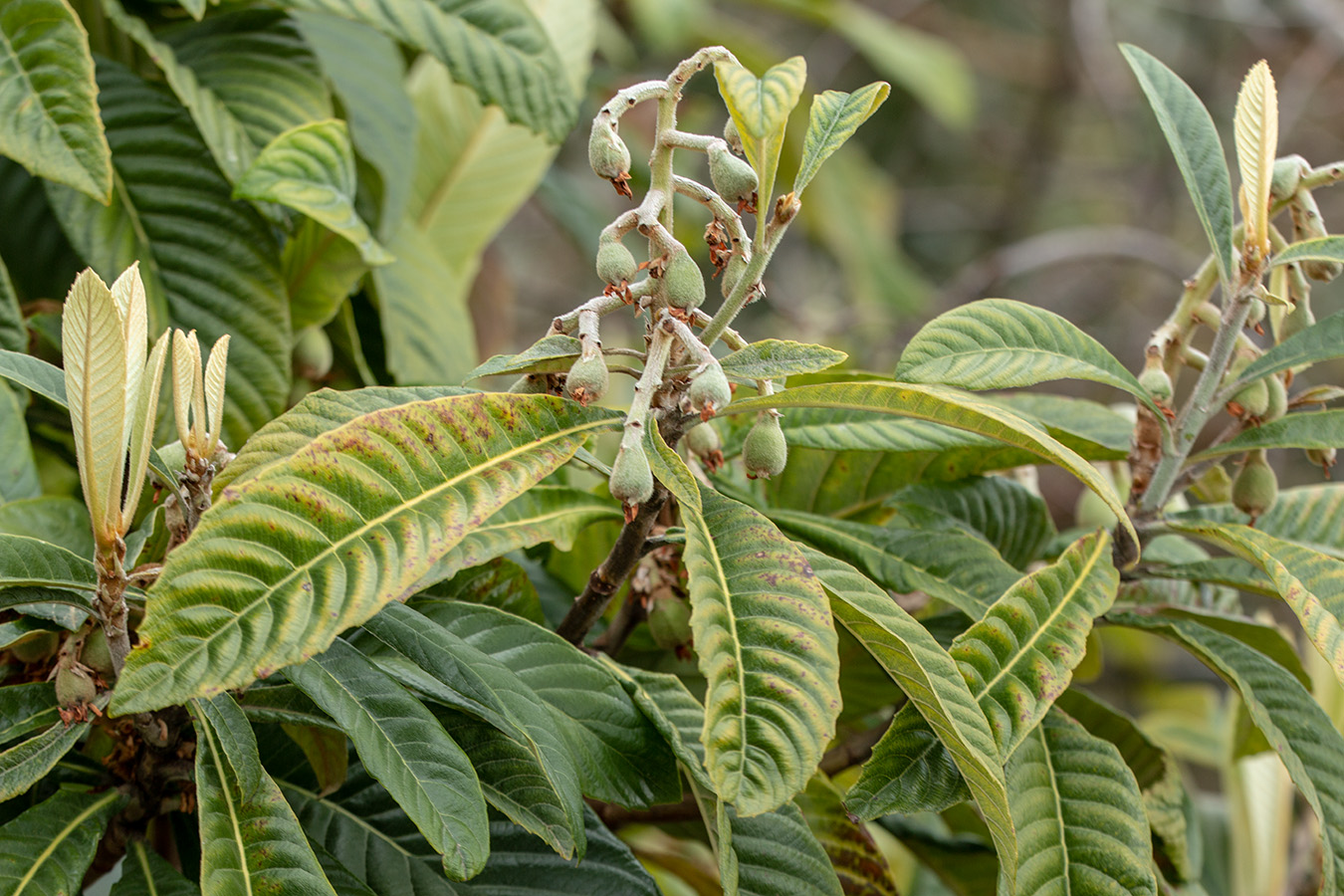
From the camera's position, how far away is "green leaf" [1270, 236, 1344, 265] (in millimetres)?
605

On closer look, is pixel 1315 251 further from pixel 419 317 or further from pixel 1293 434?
pixel 419 317

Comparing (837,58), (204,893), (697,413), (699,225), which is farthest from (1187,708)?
(837,58)

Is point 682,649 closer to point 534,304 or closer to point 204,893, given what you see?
point 204,893

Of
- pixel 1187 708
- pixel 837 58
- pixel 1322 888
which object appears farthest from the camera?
pixel 837 58

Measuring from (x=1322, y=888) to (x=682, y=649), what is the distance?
15.8 inches

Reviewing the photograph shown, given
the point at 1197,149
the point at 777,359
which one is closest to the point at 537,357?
the point at 777,359

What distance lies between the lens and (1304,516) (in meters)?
0.75

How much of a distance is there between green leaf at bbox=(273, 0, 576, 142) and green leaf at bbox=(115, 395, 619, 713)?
0.43 m

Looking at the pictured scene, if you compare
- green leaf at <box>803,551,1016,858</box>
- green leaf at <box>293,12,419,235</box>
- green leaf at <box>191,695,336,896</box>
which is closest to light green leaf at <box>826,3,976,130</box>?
green leaf at <box>293,12,419,235</box>

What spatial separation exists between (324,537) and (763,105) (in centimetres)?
28

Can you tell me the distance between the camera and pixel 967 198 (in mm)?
4234

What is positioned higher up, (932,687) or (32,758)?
(932,687)

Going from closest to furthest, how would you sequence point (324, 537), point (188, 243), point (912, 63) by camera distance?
point (324, 537), point (188, 243), point (912, 63)

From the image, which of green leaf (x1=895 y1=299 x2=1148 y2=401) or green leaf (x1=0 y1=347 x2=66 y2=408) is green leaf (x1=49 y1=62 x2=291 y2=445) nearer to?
green leaf (x1=0 y1=347 x2=66 y2=408)
